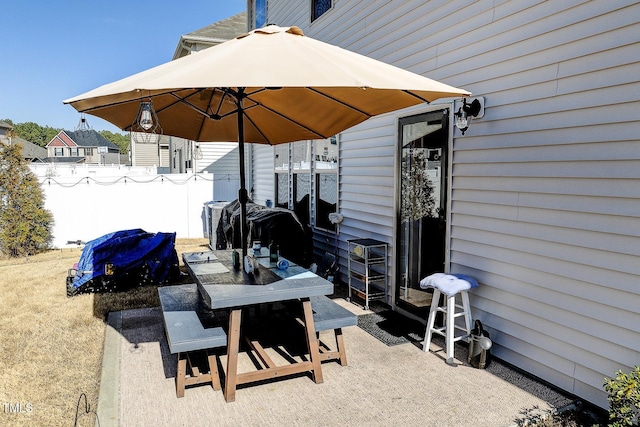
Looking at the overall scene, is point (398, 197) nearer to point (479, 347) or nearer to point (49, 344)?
point (479, 347)

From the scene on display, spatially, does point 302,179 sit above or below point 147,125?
below

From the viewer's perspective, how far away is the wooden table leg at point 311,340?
332cm

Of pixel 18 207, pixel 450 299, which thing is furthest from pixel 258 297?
pixel 18 207

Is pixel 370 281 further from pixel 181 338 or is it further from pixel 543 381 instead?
pixel 181 338

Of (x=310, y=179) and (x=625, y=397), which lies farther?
(x=310, y=179)

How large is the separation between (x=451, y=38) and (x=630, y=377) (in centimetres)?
311

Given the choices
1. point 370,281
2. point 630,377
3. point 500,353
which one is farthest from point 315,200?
point 630,377

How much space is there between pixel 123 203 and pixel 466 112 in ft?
29.4

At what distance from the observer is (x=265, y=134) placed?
5164mm

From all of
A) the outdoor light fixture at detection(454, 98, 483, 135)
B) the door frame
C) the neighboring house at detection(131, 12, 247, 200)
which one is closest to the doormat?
the door frame

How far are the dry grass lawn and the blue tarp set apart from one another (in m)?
0.19

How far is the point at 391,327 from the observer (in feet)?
15.1

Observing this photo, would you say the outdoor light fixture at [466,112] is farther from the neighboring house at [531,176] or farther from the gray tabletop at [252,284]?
the gray tabletop at [252,284]

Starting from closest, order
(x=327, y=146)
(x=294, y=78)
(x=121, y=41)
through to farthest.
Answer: (x=294, y=78), (x=327, y=146), (x=121, y=41)
